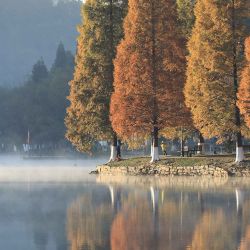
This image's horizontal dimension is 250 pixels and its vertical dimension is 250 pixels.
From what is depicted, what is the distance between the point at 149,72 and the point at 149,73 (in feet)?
0.25

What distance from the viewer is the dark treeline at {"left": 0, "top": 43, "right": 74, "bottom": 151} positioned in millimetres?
159375

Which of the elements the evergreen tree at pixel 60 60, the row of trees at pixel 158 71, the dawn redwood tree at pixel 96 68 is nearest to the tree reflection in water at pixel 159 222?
the row of trees at pixel 158 71

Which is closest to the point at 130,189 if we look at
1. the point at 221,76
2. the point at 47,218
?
the point at 47,218

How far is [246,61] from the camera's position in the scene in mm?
53562

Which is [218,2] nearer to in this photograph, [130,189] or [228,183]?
[228,183]

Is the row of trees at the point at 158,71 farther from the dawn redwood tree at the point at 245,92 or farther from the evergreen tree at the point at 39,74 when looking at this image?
the evergreen tree at the point at 39,74

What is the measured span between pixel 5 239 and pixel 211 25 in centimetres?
3648

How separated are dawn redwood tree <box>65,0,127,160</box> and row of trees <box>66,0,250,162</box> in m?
0.08

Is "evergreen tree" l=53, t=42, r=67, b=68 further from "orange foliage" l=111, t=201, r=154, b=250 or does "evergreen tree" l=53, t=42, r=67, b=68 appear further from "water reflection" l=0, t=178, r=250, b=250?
"orange foliage" l=111, t=201, r=154, b=250

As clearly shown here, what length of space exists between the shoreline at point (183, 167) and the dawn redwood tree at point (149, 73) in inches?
89.7

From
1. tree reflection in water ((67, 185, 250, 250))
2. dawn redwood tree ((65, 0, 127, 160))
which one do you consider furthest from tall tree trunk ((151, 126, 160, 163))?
tree reflection in water ((67, 185, 250, 250))

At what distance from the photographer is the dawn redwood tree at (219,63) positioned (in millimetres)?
54000

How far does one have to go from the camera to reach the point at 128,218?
25547mm

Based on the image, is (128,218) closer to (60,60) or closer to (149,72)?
(149,72)
